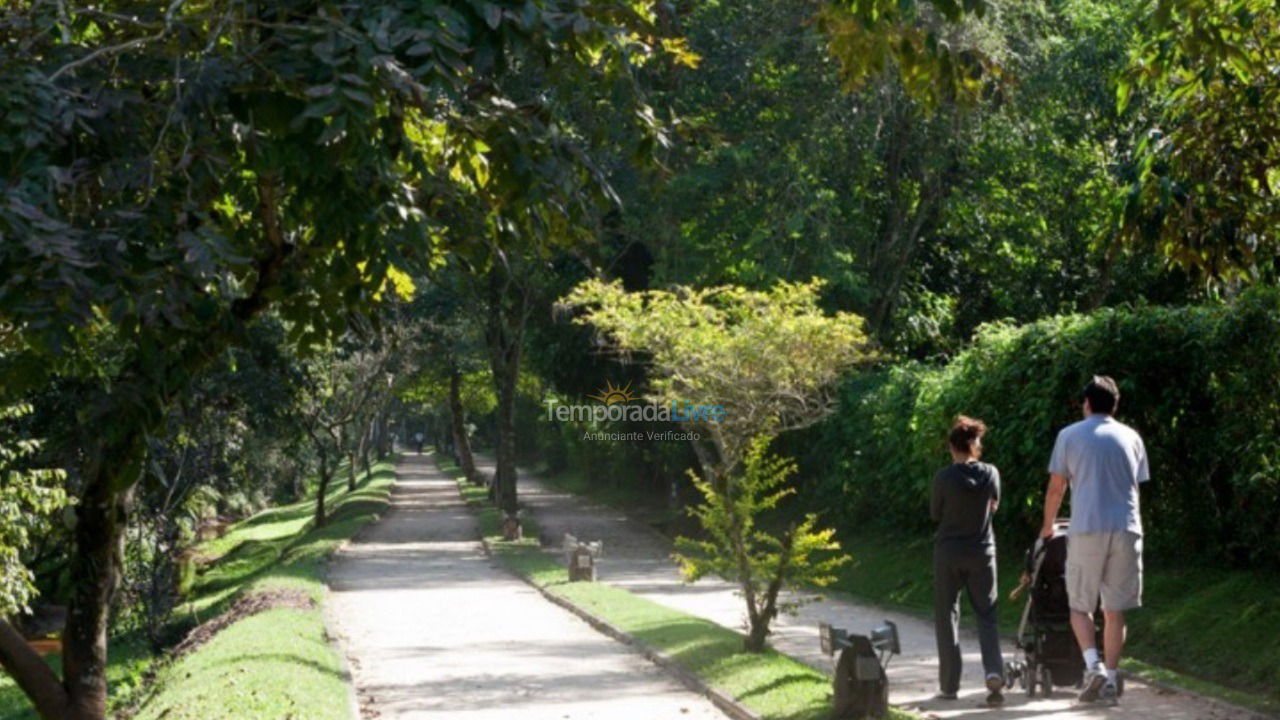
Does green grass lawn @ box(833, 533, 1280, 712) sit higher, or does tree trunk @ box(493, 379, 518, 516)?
tree trunk @ box(493, 379, 518, 516)

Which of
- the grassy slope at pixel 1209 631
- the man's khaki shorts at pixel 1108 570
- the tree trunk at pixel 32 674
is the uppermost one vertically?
the man's khaki shorts at pixel 1108 570

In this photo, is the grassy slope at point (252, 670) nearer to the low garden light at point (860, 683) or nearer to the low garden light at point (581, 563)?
the low garden light at point (860, 683)

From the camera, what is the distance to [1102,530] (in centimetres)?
987

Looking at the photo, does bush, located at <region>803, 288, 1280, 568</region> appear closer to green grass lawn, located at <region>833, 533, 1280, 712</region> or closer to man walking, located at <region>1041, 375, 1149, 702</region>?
green grass lawn, located at <region>833, 533, 1280, 712</region>

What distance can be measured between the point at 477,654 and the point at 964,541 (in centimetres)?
689

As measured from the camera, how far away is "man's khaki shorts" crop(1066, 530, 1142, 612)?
9.83 m

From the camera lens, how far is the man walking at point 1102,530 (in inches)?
388

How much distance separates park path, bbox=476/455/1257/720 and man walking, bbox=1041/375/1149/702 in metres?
0.47

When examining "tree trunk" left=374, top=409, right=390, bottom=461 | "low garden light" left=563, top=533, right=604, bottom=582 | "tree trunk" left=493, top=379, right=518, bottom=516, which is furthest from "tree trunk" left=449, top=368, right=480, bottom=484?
"tree trunk" left=374, top=409, right=390, bottom=461

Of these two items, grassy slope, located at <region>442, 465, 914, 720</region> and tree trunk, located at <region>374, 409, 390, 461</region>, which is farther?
tree trunk, located at <region>374, 409, 390, 461</region>

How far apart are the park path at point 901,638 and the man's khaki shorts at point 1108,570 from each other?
0.77m

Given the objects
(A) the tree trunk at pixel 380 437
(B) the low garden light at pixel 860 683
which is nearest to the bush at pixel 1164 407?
(B) the low garden light at pixel 860 683

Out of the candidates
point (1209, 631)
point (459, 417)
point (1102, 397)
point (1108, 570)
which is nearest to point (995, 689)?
point (1108, 570)

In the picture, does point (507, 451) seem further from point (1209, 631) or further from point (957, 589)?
point (957, 589)
